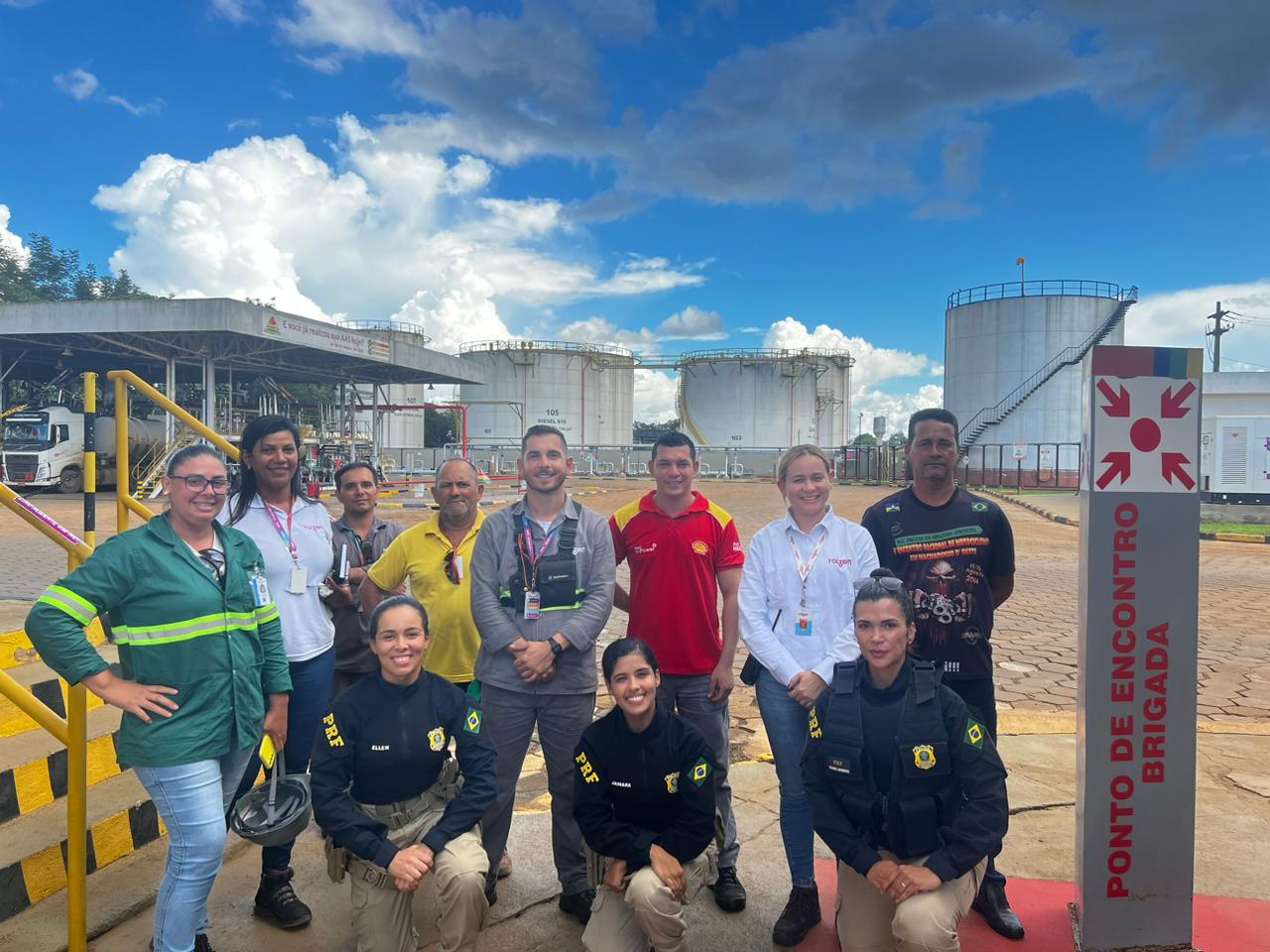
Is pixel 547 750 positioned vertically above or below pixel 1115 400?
below

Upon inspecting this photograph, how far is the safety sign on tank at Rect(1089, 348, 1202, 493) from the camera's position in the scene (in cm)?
276

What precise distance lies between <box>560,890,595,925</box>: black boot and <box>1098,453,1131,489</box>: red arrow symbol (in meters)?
2.45

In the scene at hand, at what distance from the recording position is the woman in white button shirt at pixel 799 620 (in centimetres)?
306

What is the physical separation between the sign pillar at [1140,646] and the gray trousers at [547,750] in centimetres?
186

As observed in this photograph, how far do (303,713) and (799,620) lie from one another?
6.72ft

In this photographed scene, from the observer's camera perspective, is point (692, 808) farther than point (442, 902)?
Yes

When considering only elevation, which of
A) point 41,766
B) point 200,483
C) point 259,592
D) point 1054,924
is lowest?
point 1054,924

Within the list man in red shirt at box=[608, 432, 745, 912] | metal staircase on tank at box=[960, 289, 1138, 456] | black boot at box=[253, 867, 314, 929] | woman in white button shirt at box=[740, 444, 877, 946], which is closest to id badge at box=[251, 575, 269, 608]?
black boot at box=[253, 867, 314, 929]

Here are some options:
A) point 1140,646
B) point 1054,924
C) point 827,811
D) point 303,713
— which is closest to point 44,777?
point 303,713

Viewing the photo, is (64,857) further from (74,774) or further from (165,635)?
(165,635)

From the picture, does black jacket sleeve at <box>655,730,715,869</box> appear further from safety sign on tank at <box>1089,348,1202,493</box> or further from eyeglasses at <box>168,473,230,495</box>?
eyeglasses at <box>168,473,230,495</box>

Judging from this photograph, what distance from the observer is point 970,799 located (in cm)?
260

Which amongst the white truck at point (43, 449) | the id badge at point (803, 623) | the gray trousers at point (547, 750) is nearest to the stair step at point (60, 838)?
the gray trousers at point (547, 750)

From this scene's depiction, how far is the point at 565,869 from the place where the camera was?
3176mm
